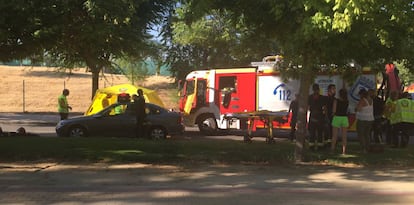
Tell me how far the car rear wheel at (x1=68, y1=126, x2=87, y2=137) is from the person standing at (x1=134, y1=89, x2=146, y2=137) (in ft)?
5.73

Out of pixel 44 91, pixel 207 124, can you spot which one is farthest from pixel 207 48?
pixel 44 91

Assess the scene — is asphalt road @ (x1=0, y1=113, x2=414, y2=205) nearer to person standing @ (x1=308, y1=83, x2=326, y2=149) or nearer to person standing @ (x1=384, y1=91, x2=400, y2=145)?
person standing @ (x1=308, y1=83, x2=326, y2=149)

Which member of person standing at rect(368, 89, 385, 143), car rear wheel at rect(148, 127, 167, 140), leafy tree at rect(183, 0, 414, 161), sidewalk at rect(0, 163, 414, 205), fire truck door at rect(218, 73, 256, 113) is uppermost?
leafy tree at rect(183, 0, 414, 161)

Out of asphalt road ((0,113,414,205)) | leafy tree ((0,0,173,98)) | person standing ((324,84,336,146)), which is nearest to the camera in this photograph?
asphalt road ((0,113,414,205))

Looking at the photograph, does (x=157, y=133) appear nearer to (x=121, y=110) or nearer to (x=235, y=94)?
(x=121, y=110)

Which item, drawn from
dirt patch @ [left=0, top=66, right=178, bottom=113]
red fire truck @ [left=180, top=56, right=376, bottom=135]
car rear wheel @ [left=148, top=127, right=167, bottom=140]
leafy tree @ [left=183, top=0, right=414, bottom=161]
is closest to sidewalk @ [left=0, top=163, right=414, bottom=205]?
leafy tree @ [left=183, top=0, right=414, bottom=161]

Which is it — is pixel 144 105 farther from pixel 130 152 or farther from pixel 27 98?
pixel 27 98

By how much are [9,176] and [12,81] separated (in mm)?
38380

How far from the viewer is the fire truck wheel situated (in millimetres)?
19328

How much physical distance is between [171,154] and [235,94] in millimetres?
7302

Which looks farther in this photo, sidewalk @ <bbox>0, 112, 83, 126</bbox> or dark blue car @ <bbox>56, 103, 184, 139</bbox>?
sidewalk @ <bbox>0, 112, 83, 126</bbox>

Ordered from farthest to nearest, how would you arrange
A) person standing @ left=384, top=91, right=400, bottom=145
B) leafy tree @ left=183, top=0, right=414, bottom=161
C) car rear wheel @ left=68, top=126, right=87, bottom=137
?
car rear wheel @ left=68, top=126, right=87, bottom=137 → person standing @ left=384, top=91, right=400, bottom=145 → leafy tree @ left=183, top=0, right=414, bottom=161

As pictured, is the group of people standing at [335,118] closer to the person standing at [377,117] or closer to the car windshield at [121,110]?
the person standing at [377,117]

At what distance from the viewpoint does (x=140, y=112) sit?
1542 cm
